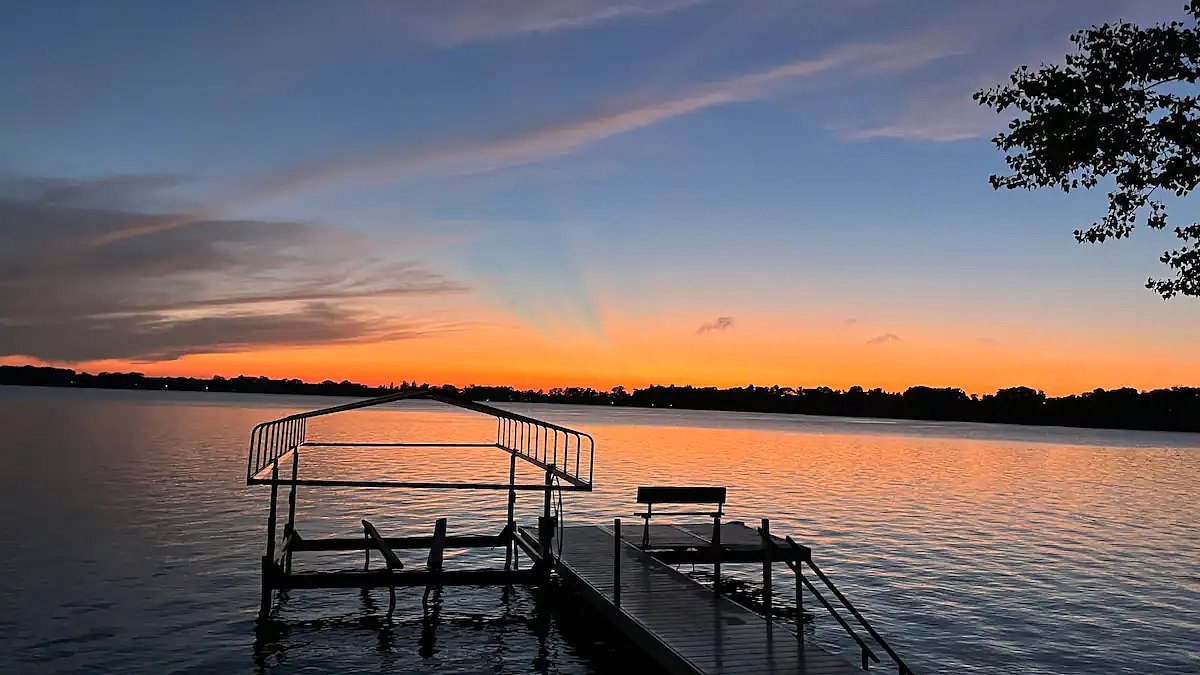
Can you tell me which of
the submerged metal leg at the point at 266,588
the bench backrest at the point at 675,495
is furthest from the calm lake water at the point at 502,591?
the bench backrest at the point at 675,495

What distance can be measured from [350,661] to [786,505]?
34279mm

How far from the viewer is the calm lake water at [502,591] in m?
19.2

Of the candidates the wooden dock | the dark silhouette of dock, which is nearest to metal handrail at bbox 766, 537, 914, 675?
the dark silhouette of dock

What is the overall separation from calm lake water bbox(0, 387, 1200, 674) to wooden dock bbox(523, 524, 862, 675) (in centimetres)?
147

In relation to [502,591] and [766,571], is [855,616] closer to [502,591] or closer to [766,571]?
[766,571]

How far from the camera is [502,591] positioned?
2522 centimetres

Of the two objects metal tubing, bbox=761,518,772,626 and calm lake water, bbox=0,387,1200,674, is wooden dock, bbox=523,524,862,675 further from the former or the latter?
calm lake water, bbox=0,387,1200,674

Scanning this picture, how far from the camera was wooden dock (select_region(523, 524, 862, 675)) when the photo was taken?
45.6ft

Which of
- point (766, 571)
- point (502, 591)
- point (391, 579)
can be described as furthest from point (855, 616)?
point (502, 591)

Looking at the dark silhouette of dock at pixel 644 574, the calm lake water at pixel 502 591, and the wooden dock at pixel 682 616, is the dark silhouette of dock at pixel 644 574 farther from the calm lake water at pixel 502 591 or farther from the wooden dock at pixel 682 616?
the calm lake water at pixel 502 591

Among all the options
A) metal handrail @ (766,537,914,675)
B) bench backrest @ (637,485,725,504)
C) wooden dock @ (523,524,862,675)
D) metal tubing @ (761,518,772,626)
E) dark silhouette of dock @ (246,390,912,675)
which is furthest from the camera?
bench backrest @ (637,485,725,504)

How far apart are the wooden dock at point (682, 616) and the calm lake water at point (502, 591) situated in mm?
1473

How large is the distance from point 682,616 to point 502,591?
9811 millimetres

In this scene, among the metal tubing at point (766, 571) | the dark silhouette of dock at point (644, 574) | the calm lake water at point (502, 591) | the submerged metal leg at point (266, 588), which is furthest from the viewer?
the submerged metal leg at point (266, 588)
